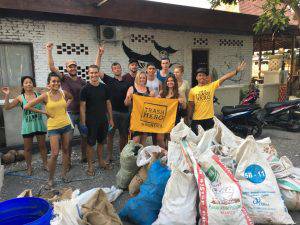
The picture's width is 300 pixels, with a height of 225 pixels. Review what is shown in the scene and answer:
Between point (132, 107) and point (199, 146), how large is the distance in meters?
1.71

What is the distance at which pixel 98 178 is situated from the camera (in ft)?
15.8

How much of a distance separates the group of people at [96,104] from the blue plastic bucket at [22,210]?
1.82 m

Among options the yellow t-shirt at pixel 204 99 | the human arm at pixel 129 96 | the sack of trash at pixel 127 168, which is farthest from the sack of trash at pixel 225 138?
the human arm at pixel 129 96

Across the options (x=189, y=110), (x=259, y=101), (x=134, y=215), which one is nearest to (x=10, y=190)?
(x=134, y=215)

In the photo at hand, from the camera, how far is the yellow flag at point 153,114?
196 inches

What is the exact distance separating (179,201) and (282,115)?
5890 millimetres

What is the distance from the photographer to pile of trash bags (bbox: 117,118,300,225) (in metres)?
3.01

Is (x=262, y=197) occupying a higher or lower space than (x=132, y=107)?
lower

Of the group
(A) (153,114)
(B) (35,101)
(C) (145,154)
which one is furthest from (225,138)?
(B) (35,101)

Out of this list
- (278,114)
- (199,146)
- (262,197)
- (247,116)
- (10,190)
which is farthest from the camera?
(278,114)

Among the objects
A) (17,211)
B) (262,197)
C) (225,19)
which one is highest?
(225,19)

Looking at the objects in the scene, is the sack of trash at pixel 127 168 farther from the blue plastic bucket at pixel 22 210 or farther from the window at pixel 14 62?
the window at pixel 14 62

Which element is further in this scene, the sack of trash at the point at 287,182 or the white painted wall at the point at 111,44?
the white painted wall at the point at 111,44

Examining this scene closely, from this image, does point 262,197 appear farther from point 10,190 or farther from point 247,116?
point 247,116
